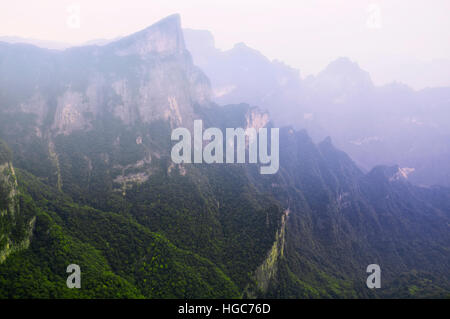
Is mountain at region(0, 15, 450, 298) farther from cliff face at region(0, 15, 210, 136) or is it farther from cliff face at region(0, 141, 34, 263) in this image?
cliff face at region(0, 15, 210, 136)

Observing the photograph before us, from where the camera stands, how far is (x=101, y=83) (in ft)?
322

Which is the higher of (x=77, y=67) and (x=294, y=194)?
(x=77, y=67)

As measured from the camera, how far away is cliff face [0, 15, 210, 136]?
89375mm

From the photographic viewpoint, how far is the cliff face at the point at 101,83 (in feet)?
293

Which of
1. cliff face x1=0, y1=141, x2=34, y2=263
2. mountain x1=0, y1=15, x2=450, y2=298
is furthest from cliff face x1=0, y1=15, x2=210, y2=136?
cliff face x1=0, y1=141, x2=34, y2=263

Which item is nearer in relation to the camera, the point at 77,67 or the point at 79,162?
the point at 79,162

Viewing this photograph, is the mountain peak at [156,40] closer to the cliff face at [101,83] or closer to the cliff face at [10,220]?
the cliff face at [101,83]

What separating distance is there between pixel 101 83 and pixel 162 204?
56.9 meters

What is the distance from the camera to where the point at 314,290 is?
66.9m

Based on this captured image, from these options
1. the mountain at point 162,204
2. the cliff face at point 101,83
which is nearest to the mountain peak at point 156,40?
the cliff face at point 101,83

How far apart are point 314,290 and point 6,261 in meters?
67.0

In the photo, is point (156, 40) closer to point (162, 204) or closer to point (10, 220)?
point (162, 204)

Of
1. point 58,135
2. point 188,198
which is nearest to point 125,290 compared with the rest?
point 188,198

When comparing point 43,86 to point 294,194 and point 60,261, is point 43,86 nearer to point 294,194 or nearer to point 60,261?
point 60,261
